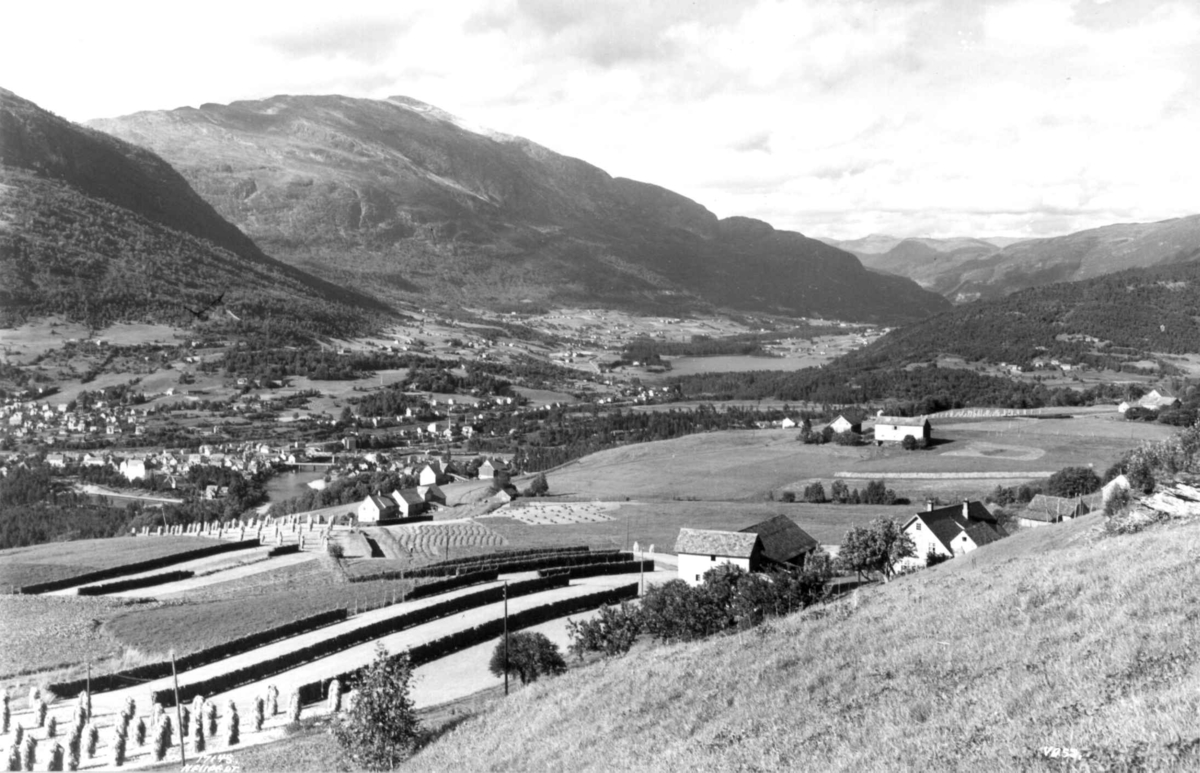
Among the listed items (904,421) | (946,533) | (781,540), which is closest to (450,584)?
(781,540)

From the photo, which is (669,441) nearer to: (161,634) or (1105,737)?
(161,634)

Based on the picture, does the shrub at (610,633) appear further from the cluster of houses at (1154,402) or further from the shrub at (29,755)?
the cluster of houses at (1154,402)

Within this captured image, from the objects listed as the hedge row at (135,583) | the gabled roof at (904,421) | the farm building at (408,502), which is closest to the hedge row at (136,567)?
the hedge row at (135,583)

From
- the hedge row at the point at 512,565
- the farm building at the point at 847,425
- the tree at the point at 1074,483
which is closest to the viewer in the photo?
the hedge row at the point at 512,565

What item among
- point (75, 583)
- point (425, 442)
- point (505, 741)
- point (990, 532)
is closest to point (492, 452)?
point (425, 442)

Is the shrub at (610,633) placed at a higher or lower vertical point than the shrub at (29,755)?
higher
